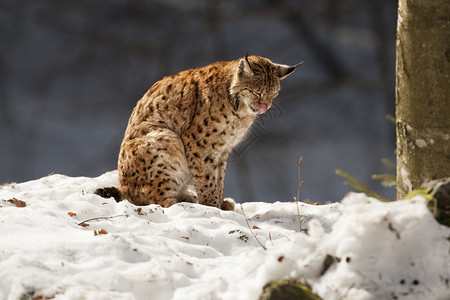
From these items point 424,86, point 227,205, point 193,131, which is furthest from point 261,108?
point 424,86

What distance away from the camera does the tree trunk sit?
3.37m

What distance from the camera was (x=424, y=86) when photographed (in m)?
3.43

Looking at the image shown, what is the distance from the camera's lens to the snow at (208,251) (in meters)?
2.12

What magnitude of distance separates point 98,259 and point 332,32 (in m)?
9.00

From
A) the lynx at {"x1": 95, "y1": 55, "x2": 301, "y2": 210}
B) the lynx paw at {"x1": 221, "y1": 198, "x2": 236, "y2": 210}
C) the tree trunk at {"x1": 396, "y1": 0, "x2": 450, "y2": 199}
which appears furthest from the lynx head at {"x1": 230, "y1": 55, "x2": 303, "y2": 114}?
the tree trunk at {"x1": 396, "y1": 0, "x2": 450, "y2": 199}

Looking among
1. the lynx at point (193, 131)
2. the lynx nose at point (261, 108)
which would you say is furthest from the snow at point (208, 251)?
the lynx nose at point (261, 108)

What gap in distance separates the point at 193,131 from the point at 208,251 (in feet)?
5.40

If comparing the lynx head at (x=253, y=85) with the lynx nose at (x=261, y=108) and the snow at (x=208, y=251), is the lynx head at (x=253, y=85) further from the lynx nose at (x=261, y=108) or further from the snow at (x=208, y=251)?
the snow at (x=208, y=251)

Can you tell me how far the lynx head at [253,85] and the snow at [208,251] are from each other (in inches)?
37.9

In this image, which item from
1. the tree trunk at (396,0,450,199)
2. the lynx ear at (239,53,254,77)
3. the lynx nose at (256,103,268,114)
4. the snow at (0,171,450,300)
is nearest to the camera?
the snow at (0,171,450,300)

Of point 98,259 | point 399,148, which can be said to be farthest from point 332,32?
point 98,259

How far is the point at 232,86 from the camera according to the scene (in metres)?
4.66

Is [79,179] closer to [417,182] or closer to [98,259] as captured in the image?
[98,259]

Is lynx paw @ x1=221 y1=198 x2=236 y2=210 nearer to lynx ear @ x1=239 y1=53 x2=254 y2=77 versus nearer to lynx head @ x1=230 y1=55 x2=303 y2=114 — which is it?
lynx head @ x1=230 y1=55 x2=303 y2=114
